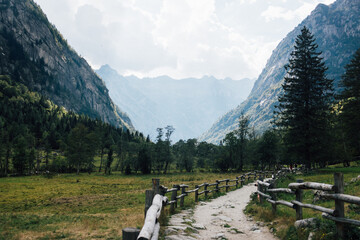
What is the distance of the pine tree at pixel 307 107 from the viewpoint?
34125 mm

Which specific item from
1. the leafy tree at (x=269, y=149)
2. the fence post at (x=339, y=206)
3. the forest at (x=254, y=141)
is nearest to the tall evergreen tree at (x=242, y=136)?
the forest at (x=254, y=141)

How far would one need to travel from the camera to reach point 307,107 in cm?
3506

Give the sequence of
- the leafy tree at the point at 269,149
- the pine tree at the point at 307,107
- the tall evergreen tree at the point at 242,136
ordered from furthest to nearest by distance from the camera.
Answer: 1. the tall evergreen tree at the point at 242,136
2. the leafy tree at the point at 269,149
3. the pine tree at the point at 307,107

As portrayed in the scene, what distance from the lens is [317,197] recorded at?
13234 millimetres

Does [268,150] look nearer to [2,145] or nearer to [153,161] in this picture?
[153,161]

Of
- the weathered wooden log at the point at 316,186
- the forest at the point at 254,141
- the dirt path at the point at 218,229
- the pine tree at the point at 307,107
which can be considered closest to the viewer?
the weathered wooden log at the point at 316,186

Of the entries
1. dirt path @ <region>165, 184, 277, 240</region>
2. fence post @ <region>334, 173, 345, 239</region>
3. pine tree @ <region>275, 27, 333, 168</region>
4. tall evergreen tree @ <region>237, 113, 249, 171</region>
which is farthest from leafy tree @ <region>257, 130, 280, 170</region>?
fence post @ <region>334, 173, 345, 239</region>

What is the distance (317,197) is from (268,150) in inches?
2687

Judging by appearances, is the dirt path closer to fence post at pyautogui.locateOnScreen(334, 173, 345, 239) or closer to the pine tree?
fence post at pyautogui.locateOnScreen(334, 173, 345, 239)

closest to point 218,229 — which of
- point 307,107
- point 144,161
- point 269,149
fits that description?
point 307,107

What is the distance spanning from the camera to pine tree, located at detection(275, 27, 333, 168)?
3412 centimetres

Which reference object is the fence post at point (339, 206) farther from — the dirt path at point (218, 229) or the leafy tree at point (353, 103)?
the leafy tree at point (353, 103)

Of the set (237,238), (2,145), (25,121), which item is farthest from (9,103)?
(237,238)

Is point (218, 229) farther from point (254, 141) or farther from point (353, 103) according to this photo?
point (254, 141)
